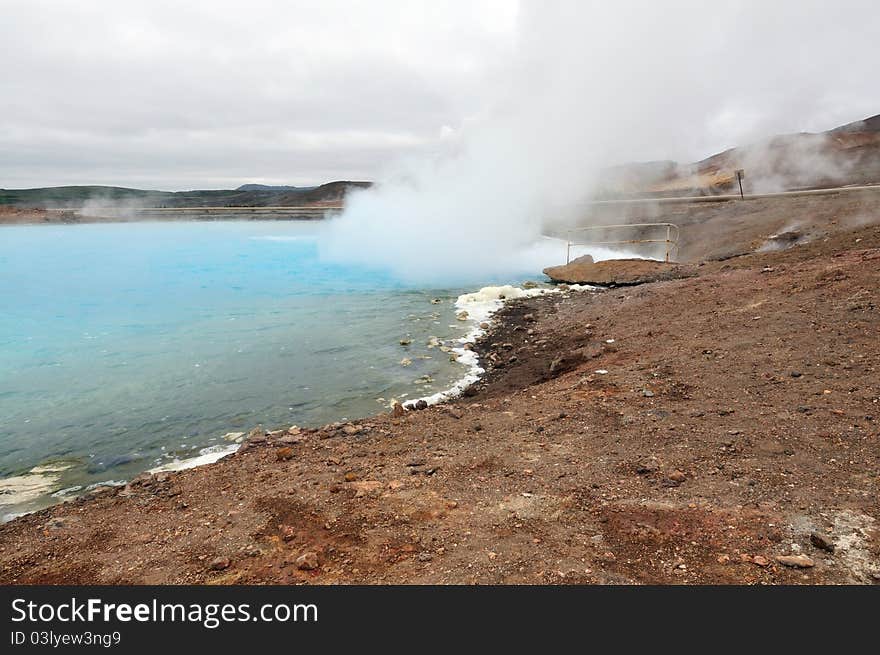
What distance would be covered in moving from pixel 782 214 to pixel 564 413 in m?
17.5

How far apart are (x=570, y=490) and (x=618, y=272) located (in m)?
13.7

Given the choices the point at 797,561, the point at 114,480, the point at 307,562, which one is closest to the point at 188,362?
the point at 114,480

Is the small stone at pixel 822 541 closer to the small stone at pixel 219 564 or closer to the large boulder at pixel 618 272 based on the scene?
the small stone at pixel 219 564

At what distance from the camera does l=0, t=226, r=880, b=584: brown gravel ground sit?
3.32 m

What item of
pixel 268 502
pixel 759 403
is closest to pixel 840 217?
pixel 759 403

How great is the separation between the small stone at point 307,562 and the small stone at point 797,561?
2804mm

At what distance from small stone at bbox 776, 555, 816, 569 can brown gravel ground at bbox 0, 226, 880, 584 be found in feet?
0.21

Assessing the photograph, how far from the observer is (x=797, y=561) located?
3041 mm

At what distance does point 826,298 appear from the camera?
25.9 feet

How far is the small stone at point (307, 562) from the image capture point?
3473mm

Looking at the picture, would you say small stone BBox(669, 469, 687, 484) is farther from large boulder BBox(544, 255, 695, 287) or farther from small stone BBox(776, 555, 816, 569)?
large boulder BBox(544, 255, 695, 287)

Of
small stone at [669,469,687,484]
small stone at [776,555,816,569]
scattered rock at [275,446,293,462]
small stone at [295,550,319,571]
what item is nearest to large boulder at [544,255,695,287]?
small stone at [669,469,687,484]

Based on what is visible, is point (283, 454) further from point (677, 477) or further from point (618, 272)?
point (618, 272)

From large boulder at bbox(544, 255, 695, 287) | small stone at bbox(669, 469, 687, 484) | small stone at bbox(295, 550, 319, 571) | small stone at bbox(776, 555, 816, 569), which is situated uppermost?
large boulder at bbox(544, 255, 695, 287)
